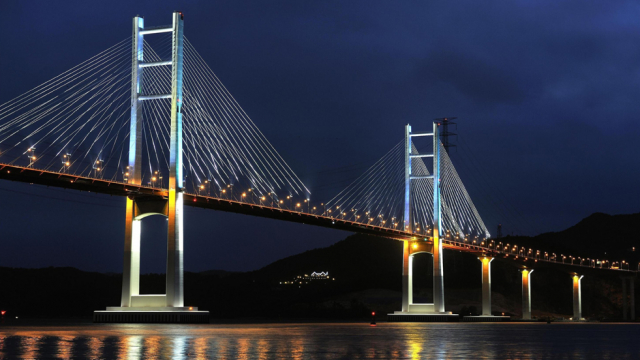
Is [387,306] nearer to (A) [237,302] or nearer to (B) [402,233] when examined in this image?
(A) [237,302]

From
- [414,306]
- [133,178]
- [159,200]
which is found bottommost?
[414,306]

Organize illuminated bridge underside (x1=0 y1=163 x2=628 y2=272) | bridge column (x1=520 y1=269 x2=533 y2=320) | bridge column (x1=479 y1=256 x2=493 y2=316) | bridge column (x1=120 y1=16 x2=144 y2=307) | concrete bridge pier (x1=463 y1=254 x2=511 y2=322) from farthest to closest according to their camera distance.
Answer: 1. bridge column (x1=520 y1=269 x2=533 y2=320)
2. bridge column (x1=479 y1=256 x2=493 y2=316)
3. concrete bridge pier (x1=463 y1=254 x2=511 y2=322)
4. bridge column (x1=120 y1=16 x2=144 y2=307)
5. illuminated bridge underside (x1=0 y1=163 x2=628 y2=272)

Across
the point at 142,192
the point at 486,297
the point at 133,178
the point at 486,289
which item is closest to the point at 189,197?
the point at 142,192

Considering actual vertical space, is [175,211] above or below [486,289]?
above

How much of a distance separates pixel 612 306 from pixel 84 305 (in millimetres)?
94657

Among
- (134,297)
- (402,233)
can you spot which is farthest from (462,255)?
(134,297)

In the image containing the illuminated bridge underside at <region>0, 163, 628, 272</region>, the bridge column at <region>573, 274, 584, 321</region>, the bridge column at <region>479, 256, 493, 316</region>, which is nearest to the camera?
the illuminated bridge underside at <region>0, 163, 628, 272</region>

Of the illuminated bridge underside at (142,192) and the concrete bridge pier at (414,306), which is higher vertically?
the illuminated bridge underside at (142,192)

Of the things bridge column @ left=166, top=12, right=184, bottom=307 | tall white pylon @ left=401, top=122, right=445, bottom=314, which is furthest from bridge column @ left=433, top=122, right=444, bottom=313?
bridge column @ left=166, top=12, right=184, bottom=307

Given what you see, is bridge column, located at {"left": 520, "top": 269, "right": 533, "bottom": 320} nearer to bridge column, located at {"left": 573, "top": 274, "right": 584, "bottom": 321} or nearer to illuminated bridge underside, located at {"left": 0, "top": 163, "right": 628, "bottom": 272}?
bridge column, located at {"left": 573, "top": 274, "right": 584, "bottom": 321}

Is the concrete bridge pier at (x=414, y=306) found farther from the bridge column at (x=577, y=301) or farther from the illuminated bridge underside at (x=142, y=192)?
the bridge column at (x=577, y=301)

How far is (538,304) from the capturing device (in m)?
150

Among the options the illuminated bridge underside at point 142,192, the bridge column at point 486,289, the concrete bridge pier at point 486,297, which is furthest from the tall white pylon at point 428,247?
the bridge column at point 486,289

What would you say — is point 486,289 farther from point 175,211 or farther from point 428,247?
point 175,211
